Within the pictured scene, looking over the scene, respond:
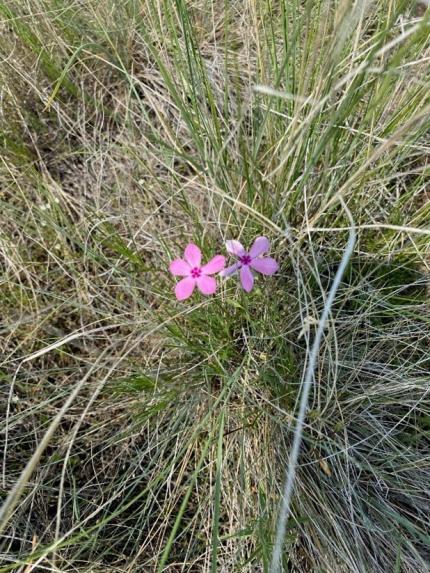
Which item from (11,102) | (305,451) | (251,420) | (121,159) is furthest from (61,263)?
(305,451)

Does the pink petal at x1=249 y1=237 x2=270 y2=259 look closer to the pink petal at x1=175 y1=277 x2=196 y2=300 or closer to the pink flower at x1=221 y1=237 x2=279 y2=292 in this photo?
the pink flower at x1=221 y1=237 x2=279 y2=292

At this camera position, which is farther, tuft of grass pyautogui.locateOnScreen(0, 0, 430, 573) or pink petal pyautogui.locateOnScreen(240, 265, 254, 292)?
tuft of grass pyautogui.locateOnScreen(0, 0, 430, 573)

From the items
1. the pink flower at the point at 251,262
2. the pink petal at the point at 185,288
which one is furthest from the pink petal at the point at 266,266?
the pink petal at the point at 185,288

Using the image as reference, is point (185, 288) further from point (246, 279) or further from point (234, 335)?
point (234, 335)

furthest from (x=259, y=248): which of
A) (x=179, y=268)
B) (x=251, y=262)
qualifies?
(x=179, y=268)

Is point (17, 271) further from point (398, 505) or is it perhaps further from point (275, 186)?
point (398, 505)

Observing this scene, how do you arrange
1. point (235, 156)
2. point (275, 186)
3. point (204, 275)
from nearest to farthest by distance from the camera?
point (204, 275) → point (275, 186) → point (235, 156)

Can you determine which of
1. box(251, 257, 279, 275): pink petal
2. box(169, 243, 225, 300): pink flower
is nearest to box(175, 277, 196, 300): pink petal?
box(169, 243, 225, 300): pink flower
